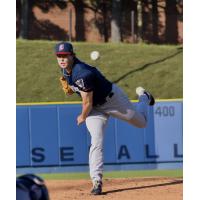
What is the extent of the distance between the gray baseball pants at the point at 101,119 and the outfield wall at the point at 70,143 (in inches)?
110

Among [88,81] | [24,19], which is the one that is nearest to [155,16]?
[24,19]

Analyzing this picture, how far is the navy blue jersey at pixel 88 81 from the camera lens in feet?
19.8

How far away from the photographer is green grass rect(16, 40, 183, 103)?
13.8m

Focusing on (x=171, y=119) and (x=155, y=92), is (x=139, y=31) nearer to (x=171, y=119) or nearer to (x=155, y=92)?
(x=155, y=92)

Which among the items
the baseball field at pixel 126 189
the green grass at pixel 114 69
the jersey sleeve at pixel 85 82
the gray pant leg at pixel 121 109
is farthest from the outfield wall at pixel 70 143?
the green grass at pixel 114 69

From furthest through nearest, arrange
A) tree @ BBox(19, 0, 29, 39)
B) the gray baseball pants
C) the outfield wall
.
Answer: tree @ BBox(19, 0, 29, 39), the outfield wall, the gray baseball pants

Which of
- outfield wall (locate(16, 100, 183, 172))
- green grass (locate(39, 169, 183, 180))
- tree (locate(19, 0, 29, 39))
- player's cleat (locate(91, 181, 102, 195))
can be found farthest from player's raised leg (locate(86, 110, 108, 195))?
tree (locate(19, 0, 29, 39))

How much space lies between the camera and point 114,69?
1488cm

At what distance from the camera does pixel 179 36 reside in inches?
808

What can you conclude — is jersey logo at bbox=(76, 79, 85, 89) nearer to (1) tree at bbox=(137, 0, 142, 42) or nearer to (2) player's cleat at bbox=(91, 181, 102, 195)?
(2) player's cleat at bbox=(91, 181, 102, 195)

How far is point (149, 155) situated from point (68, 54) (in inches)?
149

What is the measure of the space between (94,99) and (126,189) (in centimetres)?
98

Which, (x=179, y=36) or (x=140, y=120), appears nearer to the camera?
(x=140, y=120)

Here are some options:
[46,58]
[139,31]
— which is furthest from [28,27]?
[46,58]
